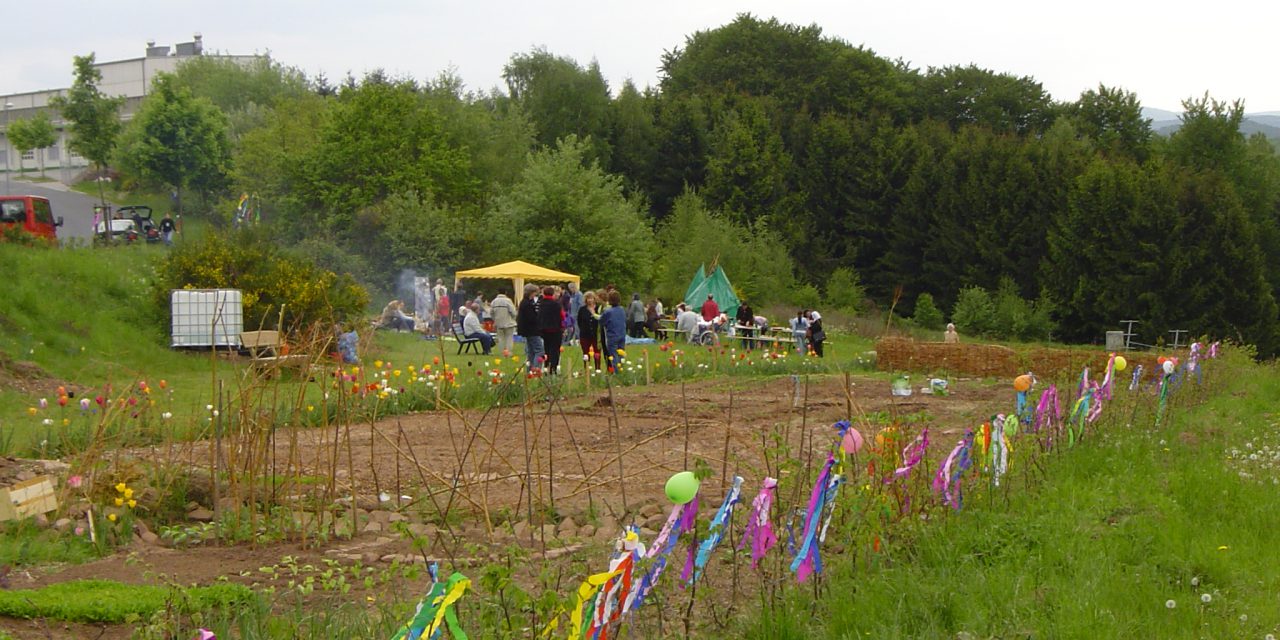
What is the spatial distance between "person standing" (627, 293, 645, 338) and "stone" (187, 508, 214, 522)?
19984 millimetres

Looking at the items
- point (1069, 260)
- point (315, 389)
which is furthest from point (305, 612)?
point (1069, 260)

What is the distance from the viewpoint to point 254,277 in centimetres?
2008

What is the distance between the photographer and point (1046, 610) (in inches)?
202

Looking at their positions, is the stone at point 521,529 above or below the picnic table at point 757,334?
above

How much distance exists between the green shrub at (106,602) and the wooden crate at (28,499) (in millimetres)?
1511

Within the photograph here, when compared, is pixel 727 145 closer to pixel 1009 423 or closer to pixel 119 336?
pixel 119 336

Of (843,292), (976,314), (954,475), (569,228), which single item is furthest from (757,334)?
(954,475)

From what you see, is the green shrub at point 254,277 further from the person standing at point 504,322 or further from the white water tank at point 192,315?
the person standing at point 504,322

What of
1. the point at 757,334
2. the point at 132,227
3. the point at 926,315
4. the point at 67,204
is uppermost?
the point at 67,204

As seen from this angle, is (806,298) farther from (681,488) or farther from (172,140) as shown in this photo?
(681,488)

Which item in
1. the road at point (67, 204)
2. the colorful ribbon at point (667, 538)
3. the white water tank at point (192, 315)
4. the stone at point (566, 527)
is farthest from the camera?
the road at point (67, 204)

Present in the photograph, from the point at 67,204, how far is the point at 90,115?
19.7 metres

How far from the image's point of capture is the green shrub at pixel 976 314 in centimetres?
4341

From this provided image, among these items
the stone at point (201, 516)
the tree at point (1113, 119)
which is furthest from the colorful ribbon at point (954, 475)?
the tree at point (1113, 119)
